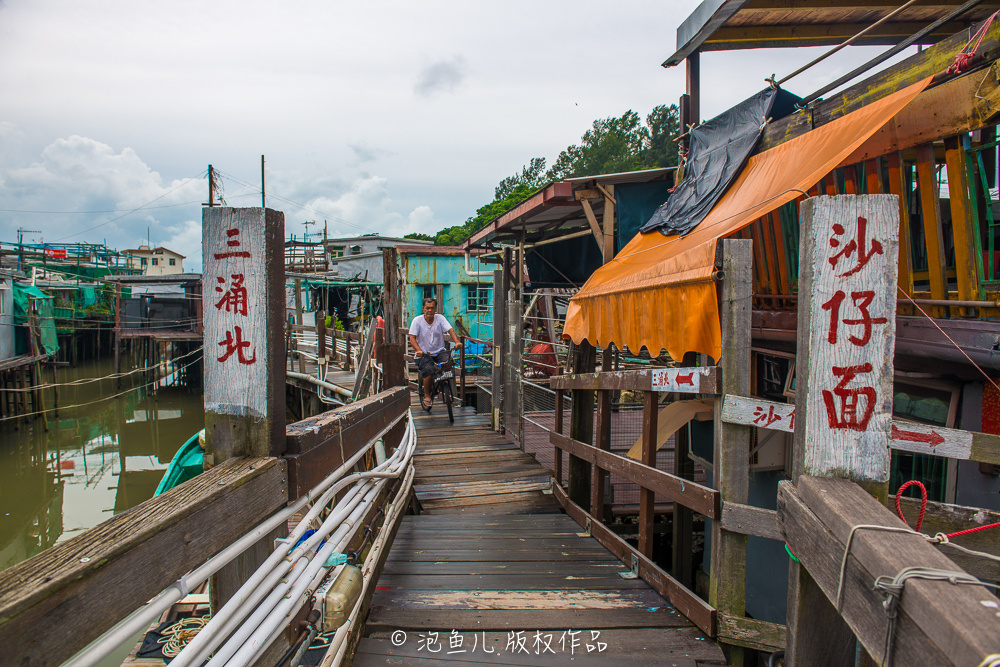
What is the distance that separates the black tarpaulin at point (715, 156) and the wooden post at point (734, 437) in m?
2.56

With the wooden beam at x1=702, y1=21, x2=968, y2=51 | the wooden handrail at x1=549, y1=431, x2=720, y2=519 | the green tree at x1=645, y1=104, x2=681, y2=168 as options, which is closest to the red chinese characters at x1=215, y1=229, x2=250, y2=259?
the wooden handrail at x1=549, y1=431, x2=720, y2=519

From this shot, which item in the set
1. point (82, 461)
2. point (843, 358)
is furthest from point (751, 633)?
point (82, 461)

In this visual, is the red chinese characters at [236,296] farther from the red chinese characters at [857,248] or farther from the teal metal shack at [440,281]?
the teal metal shack at [440,281]

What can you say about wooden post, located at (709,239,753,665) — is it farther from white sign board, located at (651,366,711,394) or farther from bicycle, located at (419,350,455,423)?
bicycle, located at (419,350,455,423)

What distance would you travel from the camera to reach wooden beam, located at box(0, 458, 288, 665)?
90 cm

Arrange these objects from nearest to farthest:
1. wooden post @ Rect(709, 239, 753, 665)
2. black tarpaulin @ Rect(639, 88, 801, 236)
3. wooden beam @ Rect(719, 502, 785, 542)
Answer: wooden beam @ Rect(719, 502, 785, 542), wooden post @ Rect(709, 239, 753, 665), black tarpaulin @ Rect(639, 88, 801, 236)

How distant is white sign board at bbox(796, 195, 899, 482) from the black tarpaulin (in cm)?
375

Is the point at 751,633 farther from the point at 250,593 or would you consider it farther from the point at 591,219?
the point at 591,219

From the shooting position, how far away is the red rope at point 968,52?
287 cm

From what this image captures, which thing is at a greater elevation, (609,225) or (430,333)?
(609,225)

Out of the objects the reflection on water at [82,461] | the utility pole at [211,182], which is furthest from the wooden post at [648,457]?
the utility pole at [211,182]

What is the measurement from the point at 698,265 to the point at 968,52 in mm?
1702

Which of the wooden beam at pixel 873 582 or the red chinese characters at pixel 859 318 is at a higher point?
the red chinese characters at pixel 859 318

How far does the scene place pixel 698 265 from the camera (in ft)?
10.9
